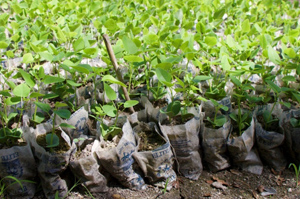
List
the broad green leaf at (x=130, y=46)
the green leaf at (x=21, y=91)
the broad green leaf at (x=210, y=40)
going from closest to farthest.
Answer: the green leaf at (x=21, y=91), the broad green leaf at (x=130, y=46), the broad green leaf at (x=210, y=40)

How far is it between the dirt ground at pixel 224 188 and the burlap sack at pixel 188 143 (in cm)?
4

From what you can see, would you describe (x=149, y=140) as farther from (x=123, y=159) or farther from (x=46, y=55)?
(x=46, y=55)

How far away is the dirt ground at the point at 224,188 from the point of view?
114 cm

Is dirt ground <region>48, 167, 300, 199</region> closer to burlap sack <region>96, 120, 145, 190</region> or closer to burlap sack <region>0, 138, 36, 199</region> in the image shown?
burlap sack <region>96, 120, 145, 190</region>

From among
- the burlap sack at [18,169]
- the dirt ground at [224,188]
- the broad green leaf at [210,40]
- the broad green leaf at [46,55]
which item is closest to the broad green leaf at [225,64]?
the broad green leaf at [210,40]

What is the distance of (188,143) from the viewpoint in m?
1.19

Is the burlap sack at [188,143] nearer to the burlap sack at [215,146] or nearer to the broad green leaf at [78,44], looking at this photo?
the burlap sack at [215,146]

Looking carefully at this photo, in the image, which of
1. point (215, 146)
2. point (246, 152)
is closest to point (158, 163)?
point (215, 146)

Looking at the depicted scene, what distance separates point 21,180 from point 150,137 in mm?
521

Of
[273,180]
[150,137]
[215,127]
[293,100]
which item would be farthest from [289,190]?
[150,137]

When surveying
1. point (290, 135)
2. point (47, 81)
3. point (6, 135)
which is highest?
point (47, 81)

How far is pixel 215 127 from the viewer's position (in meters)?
1.26

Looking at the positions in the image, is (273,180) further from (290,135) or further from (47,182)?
(47,182)

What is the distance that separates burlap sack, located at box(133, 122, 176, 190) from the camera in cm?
113
